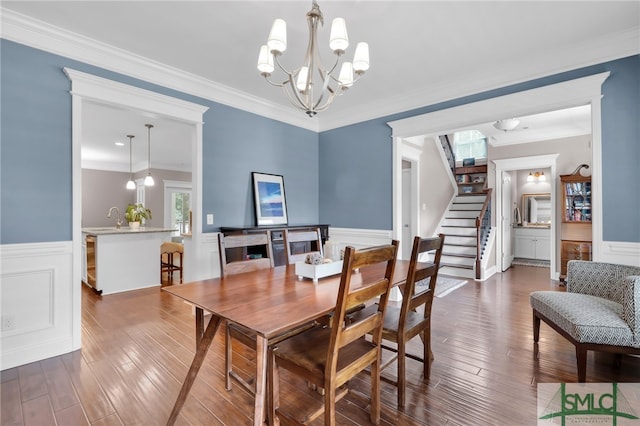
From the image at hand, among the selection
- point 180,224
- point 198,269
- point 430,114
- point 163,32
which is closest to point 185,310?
point 198,269

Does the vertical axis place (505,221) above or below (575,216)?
below

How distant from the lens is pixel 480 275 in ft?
16.8

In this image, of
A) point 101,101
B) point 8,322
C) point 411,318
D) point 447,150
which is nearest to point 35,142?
point 101,101

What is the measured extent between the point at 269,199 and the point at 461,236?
4.14 m

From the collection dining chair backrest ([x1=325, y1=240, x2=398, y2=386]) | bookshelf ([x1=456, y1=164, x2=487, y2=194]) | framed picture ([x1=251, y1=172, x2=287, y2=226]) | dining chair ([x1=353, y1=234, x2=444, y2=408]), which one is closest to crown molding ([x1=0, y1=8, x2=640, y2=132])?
framed picture ([x1=251, y1=172, x2=287, y2=226])

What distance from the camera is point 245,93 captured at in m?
3.69

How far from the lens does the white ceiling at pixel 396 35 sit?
2.17m

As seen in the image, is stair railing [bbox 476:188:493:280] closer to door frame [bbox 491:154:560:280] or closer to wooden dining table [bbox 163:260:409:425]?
door frame [bbox 491:154:560:280]

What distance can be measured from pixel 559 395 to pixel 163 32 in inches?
156

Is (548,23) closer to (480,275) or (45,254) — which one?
(480,275)

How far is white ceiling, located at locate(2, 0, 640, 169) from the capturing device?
217cm

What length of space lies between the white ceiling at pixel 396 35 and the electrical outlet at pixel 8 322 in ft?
7.57

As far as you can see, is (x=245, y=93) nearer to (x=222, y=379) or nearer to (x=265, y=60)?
(x=265, y=60)

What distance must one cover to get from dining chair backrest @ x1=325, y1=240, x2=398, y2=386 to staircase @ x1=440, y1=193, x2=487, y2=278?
4.19m
